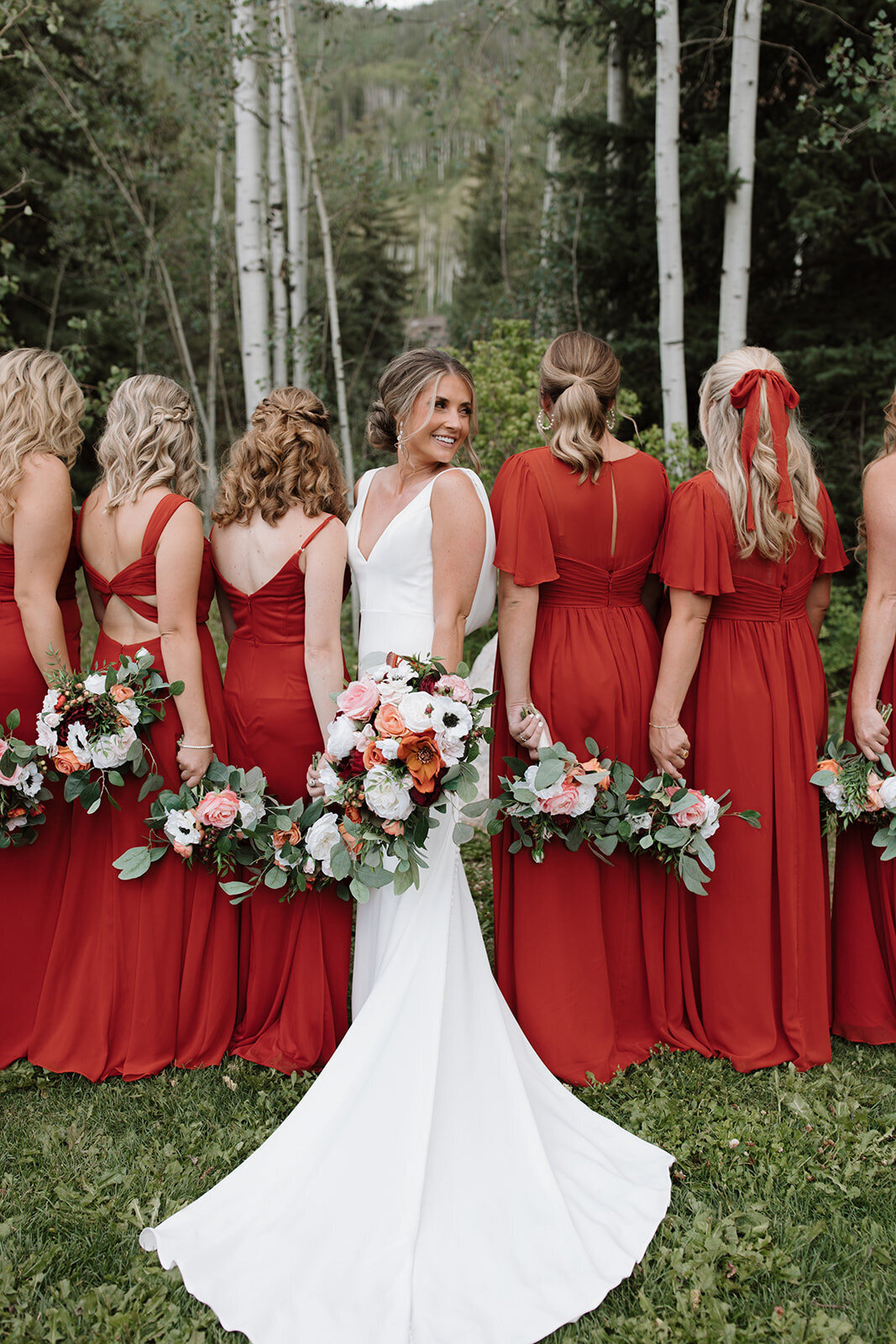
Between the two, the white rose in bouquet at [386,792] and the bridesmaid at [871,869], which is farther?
the bridesmaid at [871,869]

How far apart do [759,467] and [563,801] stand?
145 centimetres

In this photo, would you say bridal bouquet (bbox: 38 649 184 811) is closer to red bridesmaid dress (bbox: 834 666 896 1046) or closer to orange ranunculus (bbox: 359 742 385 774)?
orange ranunculus (bbox: 359 742 385 774)

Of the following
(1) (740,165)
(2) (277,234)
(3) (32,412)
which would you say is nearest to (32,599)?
(3) (32,412)

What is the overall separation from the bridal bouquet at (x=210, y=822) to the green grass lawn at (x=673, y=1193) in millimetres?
863

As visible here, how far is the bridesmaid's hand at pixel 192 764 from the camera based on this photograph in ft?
12.0

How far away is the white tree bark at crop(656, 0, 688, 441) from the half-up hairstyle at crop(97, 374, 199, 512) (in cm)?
577

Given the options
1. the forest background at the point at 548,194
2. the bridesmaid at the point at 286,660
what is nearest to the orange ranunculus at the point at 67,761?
the bridesmaid at the point at 286,660

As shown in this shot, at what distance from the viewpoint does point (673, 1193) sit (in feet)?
9.98

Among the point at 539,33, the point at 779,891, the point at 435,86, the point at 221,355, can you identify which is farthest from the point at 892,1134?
the point at 539,33

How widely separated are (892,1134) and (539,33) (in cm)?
2611

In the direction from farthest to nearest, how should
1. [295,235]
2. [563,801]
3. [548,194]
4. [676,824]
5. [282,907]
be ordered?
1. [548,194]
2. [295,235]
3. [282,907]
4. [676,824]
5. [563,801]

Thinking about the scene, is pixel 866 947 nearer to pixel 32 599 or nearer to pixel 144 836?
pixel 144 836

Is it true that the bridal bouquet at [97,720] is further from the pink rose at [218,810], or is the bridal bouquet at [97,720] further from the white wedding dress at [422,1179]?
the white wedding dress at [422,1179]

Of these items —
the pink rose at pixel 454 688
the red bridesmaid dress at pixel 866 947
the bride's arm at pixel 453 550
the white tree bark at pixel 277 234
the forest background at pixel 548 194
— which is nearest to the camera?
the pink rose at pixel 454 688
